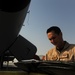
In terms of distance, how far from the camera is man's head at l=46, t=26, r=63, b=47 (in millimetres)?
3285

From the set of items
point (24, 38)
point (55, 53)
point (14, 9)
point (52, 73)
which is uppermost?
point (14, 9)

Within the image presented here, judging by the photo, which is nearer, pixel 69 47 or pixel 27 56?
pixel 69 47

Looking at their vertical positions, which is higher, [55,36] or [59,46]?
[55,36]

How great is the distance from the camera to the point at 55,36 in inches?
129

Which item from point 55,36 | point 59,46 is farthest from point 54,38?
point 59,46

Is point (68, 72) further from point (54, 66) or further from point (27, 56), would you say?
point (27, 56)

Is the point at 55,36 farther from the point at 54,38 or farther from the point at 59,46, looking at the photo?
the point at 59,46

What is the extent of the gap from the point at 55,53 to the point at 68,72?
113 centimetres

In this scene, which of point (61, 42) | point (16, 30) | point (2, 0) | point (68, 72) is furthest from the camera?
point (16, 30)

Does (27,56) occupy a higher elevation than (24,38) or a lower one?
lower

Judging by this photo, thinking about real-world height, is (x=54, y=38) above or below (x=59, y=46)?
above

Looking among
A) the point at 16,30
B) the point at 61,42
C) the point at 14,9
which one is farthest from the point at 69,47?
the point at 16,30

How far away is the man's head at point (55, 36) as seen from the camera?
3.29 meters

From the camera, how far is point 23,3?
5406 mm
